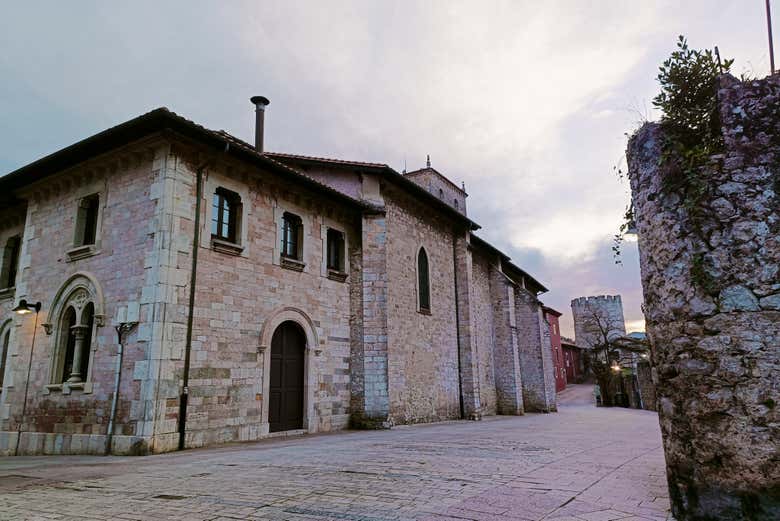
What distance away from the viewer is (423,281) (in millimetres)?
17016

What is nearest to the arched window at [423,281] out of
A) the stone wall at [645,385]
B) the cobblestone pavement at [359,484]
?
the cobblestone pavement at [359,484]

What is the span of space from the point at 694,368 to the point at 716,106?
6.13 feet

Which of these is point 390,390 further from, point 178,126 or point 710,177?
point 710,177

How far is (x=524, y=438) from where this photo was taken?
9617 mm

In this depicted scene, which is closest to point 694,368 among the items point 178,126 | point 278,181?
point 178,126

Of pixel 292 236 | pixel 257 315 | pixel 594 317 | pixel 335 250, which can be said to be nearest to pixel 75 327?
pixel 257 315

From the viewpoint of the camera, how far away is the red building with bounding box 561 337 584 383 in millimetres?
47062

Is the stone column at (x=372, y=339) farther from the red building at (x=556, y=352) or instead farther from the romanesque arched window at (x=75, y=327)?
the red building at (x=556, y=352)

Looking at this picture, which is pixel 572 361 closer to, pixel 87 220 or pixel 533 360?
pixel 533 360

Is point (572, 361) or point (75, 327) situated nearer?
point (75, 327)

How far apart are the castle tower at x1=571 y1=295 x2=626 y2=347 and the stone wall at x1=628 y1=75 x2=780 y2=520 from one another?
42133 mm

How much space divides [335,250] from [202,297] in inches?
200

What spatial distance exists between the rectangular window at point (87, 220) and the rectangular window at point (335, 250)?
5.76m

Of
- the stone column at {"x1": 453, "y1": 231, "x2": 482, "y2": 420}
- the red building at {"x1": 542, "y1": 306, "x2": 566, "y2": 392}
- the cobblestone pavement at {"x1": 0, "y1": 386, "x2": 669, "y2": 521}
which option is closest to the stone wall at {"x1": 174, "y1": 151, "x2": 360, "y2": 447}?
the cobblestone pavement at {"x1": 0, "y1": 386, "x2": 669, "y2": 521}
